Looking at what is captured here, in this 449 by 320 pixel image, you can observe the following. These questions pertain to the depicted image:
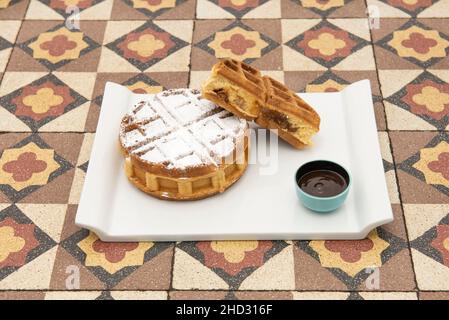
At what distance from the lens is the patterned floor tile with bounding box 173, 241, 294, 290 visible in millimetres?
1979

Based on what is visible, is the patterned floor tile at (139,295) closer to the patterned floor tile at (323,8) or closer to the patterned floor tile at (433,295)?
the patterned floor tile at (433,295)

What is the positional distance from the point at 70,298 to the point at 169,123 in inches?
23.4

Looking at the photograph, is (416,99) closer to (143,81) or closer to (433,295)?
(433,295)

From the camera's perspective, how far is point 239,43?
288 cm

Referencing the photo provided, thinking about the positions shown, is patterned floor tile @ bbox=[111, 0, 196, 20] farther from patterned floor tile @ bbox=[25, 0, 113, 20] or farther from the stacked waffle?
the stacked waffle

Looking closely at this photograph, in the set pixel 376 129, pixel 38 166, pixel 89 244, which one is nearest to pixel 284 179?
pixel 376 129

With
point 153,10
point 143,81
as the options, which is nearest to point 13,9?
point 153,10

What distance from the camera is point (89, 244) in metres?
2.10

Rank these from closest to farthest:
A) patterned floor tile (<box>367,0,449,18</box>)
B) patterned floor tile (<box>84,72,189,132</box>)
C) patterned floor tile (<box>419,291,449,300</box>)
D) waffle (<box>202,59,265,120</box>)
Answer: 1. patterned floor tile (<box>419,291,449,300</box>)
2. waffle (<box>202,59,265,120</box>)
3. patterned floor tile (<box>84,72,189,132</box>)
4. patterned floor tile (<box>367,0,449,18</box>)

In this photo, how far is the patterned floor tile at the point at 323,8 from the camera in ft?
9.86

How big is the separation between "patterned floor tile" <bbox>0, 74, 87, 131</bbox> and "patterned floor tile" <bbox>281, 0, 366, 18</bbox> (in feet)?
3.12

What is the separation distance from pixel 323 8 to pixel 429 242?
1.31 metres

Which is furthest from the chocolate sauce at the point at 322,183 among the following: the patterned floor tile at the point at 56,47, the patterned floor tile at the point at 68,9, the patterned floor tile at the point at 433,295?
the patterned floor tile at the point at 68,9

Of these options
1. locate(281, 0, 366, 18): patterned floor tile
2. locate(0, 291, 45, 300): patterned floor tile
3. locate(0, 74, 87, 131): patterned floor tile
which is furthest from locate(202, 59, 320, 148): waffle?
locate(281, 0, 366, 18): patterned floor tile
